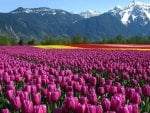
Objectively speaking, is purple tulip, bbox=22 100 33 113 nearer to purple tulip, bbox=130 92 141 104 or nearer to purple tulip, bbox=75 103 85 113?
purple tulip, bbox=75 103 85 113

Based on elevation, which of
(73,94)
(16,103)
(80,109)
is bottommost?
(73,94)

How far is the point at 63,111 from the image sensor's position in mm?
4961

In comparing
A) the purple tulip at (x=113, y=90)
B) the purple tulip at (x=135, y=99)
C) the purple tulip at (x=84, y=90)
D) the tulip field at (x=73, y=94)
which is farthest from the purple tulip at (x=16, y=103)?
the purple tulip at (x=113, y=90)

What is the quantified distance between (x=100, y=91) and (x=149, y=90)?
0.79m

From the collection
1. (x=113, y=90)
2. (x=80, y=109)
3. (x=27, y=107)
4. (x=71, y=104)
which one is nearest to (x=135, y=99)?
(x=113, y=90)

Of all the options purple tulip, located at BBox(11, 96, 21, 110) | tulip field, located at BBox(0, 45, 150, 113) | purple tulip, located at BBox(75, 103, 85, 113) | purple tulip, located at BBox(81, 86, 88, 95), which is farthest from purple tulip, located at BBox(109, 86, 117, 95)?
purple tulip, located at BBox(75, 103, 85, 113)

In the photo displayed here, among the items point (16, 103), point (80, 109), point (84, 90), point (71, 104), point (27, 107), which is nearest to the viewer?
point (80, 109)

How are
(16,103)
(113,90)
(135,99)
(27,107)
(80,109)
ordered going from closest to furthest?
(80,109), (27,107), (16,103), (135,99), (113,90)

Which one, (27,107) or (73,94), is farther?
(73,94)

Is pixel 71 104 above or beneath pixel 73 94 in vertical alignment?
above

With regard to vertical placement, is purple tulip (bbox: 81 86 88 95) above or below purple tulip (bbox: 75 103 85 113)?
below

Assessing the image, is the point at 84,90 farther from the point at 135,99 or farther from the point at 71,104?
the point at 71,104

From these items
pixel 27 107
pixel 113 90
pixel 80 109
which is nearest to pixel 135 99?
pixel 113 90

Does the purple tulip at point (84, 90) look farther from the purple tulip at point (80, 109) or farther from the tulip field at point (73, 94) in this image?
the purple tulip at point (80, 109)
